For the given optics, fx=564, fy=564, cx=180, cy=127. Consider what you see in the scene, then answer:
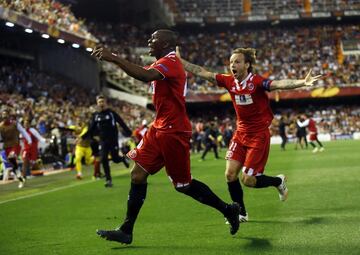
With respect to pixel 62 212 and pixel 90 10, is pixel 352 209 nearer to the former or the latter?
pixel 62 212

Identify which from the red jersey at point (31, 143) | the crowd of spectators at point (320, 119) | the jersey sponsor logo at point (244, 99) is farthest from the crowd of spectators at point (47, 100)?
the jersey sponsor logo at point (244, 99)

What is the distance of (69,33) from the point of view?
3491 cm

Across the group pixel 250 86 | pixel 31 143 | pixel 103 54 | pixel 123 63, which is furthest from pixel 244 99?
pixel 31 143

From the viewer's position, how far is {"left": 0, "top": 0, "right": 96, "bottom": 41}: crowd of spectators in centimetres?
2989

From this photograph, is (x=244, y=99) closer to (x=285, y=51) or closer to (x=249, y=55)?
(x=249, y=55)

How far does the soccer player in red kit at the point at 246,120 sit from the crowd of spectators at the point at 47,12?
22.4 meters

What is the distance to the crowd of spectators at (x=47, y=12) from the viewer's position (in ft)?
98.1

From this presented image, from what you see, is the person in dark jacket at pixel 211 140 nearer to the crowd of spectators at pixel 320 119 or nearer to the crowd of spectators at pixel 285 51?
the crowd of spectators at pixel 320 119

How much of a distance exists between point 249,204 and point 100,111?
6.31m

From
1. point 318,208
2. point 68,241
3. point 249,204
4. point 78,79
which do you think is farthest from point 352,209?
point 78,79

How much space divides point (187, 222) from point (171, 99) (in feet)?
7.98

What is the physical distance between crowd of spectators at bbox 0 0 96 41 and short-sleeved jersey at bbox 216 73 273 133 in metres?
22.4

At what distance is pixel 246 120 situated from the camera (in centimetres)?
827

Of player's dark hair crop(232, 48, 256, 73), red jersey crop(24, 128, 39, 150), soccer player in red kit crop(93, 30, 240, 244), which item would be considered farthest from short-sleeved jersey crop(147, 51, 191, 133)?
red jersey crop(24, 128, 39, 150)
